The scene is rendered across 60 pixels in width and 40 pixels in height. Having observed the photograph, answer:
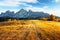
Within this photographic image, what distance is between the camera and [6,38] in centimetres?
1224

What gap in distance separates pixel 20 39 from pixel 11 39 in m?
0.78

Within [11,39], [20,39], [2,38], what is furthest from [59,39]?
[2,38]

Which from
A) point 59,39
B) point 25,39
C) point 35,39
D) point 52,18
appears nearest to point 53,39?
point 59,39

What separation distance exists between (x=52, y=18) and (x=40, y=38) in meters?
28.3

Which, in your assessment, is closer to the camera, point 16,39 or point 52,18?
point 16,39

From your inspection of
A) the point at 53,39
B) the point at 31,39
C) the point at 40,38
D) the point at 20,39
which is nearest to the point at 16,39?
the point at 20,39

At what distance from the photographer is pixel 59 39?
12008 millimetres

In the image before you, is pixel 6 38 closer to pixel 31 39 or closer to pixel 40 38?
pixel 31 39

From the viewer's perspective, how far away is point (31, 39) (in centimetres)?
1177

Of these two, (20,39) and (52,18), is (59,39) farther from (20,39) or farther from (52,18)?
(52,18)

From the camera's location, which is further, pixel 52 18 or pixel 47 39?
pixel 52 18

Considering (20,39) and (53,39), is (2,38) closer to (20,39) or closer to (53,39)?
(20,39)

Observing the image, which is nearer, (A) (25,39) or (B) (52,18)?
(A) (25,39)

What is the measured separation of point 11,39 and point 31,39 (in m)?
1.70
